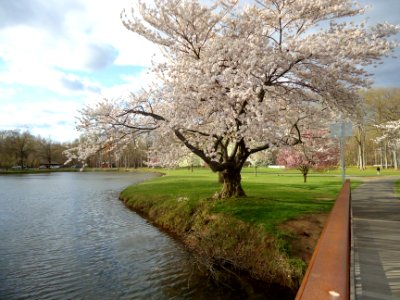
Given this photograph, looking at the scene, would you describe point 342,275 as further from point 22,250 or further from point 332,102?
point 22,250

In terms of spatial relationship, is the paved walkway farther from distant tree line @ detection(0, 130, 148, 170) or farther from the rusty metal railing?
distant tree line @ detection(0, 130, 148, 170)

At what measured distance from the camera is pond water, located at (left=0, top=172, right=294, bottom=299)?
1022 centimetres

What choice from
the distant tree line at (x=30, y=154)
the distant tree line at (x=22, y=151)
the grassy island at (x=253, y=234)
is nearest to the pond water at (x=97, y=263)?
the grassy island at (x=253, y=234)

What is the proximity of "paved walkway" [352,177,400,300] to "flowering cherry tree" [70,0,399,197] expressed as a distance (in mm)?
4786

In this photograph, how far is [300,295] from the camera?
2695 millimetres

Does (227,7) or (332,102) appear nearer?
(332,102)

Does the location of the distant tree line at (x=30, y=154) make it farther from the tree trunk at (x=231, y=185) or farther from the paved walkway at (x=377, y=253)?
the paved walkway at (x=377, y=253)

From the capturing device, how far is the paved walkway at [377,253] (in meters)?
5.96

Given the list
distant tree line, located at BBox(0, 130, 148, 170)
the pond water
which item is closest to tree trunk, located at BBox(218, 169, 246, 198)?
the pond water

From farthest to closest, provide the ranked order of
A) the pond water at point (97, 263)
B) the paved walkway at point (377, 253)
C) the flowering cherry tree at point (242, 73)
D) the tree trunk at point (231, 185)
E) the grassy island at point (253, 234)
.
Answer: the tree trunk at point (231, 185)
the flowering cherry tree at point (242, 73)
the grassy island at point (253, 234)
the pond water at point (97, 263)
the paved walkway at point (377, 253)

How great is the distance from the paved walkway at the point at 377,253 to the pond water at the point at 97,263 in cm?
298

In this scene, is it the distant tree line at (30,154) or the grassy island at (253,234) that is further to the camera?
the distant tree line at (30,154)

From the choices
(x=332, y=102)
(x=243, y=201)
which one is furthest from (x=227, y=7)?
(x=243, y=201)

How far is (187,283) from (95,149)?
30.8ft
